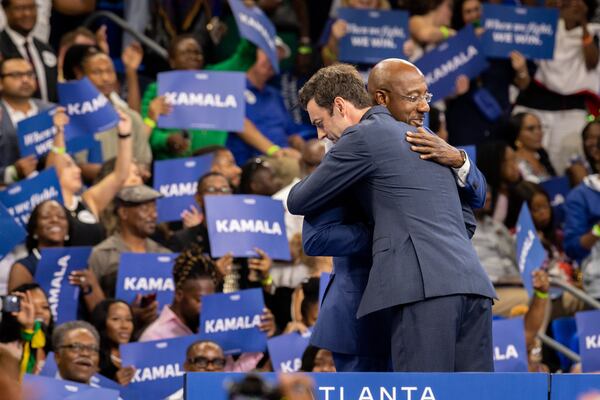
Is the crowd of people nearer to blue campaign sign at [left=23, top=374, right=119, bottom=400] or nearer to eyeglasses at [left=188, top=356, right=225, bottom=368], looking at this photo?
eyeglasses at [left=188, top=356, right=225, bottom=368]

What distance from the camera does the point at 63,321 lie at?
287 inches

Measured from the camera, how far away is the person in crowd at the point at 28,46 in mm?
9117

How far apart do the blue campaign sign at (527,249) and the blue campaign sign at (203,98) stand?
2.07 metres

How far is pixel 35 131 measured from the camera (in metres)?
8.01

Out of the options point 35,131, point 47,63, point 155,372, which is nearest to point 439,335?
point 155,372

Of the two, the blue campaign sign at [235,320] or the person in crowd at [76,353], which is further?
the blue campaign sign at [235,320]

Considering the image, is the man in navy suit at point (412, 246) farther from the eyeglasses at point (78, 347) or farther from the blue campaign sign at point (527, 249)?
the blue campaign sign at point (527, 249)

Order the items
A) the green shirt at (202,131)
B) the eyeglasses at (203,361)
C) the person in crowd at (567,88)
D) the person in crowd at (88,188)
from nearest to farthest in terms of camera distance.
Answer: the eyeglasses at (203,361) < the person in crowd at (88,188) < the green shirt at (202,131) < the person in crowd at (567,88)

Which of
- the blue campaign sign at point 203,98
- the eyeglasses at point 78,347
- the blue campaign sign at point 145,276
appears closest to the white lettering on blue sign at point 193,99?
the blue campaign sign at point 203,98

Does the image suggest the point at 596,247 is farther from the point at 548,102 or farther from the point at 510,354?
the point at 548,102

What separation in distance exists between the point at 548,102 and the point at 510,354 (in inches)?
168

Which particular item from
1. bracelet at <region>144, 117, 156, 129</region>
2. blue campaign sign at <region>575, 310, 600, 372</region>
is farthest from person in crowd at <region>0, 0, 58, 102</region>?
blue campaign sign at <region>575, 310, 600, 372</region>

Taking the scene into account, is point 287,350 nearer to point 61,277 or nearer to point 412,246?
point 61,277

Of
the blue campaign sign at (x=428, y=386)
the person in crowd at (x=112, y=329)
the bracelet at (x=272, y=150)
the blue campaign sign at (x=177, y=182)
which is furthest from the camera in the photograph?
the bracelet at (x=272, y=150)
